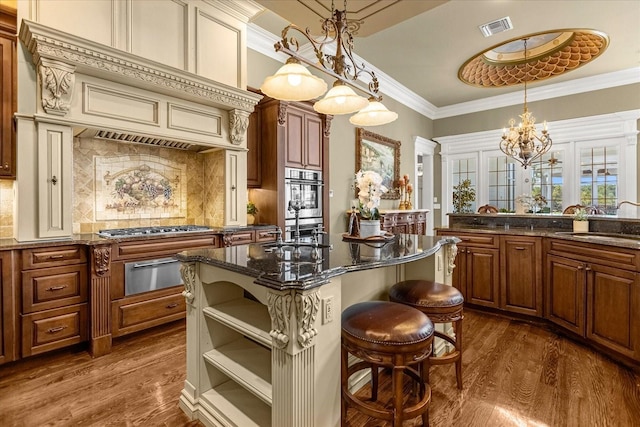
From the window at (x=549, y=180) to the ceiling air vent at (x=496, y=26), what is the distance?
3.36 meters

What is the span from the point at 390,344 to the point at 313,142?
335cm

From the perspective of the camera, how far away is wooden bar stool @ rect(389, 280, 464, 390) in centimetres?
191

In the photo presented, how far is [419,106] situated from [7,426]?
24.6 feet

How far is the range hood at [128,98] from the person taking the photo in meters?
2.42

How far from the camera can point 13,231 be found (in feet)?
8.80

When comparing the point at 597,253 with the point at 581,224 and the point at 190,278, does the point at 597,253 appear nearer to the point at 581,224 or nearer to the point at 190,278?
the point at 581,224

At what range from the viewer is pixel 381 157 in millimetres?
6000

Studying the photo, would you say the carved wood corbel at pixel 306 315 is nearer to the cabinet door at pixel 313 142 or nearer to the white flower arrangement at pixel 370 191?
the white flower arrangement at pixel 370 191

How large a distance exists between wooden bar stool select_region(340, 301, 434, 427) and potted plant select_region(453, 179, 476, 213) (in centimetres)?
617

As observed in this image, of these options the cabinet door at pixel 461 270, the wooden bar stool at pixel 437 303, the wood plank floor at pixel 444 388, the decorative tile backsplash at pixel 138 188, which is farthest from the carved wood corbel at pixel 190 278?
the cabinet door at pixel 461 270

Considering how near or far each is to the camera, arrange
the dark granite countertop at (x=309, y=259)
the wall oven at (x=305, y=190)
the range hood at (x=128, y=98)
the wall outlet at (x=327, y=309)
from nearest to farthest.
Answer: the dark granite countertop at (x=309, y=259) < the wall outlet at (x=327, y=309) < the range hood at (x=128, y=98) < the wall oven at (x=305, y=190)

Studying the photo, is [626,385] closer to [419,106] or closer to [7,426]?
[7,426]

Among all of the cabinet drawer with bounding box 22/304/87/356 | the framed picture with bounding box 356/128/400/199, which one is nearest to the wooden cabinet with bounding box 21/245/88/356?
the cabinet drawer with bounding box 22/304/87/356

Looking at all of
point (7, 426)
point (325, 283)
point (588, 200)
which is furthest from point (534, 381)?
point (588, 200)
